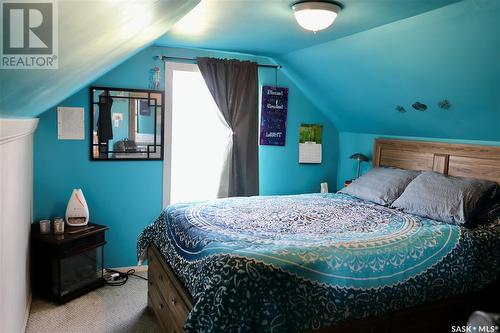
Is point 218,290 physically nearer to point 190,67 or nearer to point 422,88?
point 422,88

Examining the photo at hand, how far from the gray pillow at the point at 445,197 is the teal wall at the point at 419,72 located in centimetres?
46

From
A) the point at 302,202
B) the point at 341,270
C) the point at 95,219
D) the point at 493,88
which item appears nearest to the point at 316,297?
the point at 341,270

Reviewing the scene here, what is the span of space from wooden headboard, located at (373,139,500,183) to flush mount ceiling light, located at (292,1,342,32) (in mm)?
1629

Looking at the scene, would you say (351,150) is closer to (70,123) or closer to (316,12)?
(316,12)

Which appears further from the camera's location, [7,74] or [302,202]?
[302,202]

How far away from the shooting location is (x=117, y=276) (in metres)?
3.66

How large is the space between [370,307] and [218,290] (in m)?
0.84

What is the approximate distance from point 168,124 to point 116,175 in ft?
2.24

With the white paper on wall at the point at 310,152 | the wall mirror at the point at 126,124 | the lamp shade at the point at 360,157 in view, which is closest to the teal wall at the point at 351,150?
the lamp shade at the point at 360,157

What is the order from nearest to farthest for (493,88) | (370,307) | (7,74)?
(7,74)
(370,307)
(493,88)

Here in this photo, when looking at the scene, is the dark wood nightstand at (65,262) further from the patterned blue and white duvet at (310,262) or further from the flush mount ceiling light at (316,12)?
the flush mount ceiling light at (316,12)

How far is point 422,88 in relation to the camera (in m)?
3.08

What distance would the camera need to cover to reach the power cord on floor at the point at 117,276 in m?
3.56

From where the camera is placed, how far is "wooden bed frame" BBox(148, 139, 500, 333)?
2.21m
